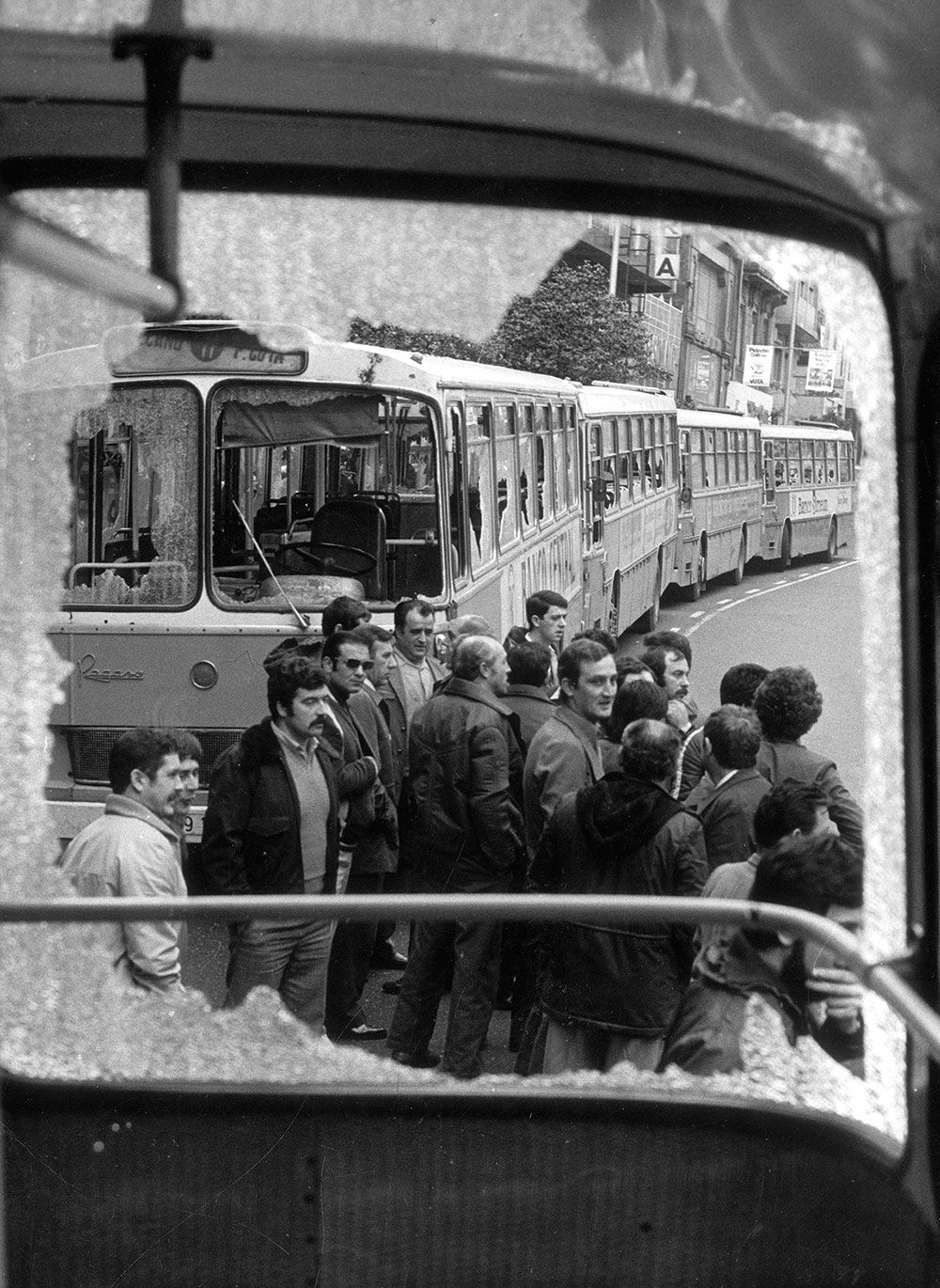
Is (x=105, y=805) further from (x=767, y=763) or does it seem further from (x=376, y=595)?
(x=376, y=595)

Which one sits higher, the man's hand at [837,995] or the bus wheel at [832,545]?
the bus wheel at [832,545]

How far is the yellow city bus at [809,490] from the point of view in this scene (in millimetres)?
2133

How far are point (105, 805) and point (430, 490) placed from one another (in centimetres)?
237

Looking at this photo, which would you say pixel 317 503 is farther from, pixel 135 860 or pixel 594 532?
pixel 135 860

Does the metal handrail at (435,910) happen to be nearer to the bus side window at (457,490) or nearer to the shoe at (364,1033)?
the shoe at (364,1033)

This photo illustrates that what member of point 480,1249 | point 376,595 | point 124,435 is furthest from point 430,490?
point 480,1249

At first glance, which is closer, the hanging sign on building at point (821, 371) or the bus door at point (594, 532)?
the hanging sign on building at point (821, 371)

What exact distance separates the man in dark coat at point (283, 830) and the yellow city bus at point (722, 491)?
92 centimetres

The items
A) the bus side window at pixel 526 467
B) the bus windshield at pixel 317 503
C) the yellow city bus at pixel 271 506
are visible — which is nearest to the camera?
the yellow city bus at pixel 271 506

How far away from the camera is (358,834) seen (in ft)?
8.74

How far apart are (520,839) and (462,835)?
0.17 metres

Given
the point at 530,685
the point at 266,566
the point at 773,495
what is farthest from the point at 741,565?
the point at 266,566

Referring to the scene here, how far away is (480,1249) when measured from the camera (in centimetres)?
214

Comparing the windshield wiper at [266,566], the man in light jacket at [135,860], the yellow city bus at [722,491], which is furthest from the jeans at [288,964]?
the windshield wiper at [266,566]
